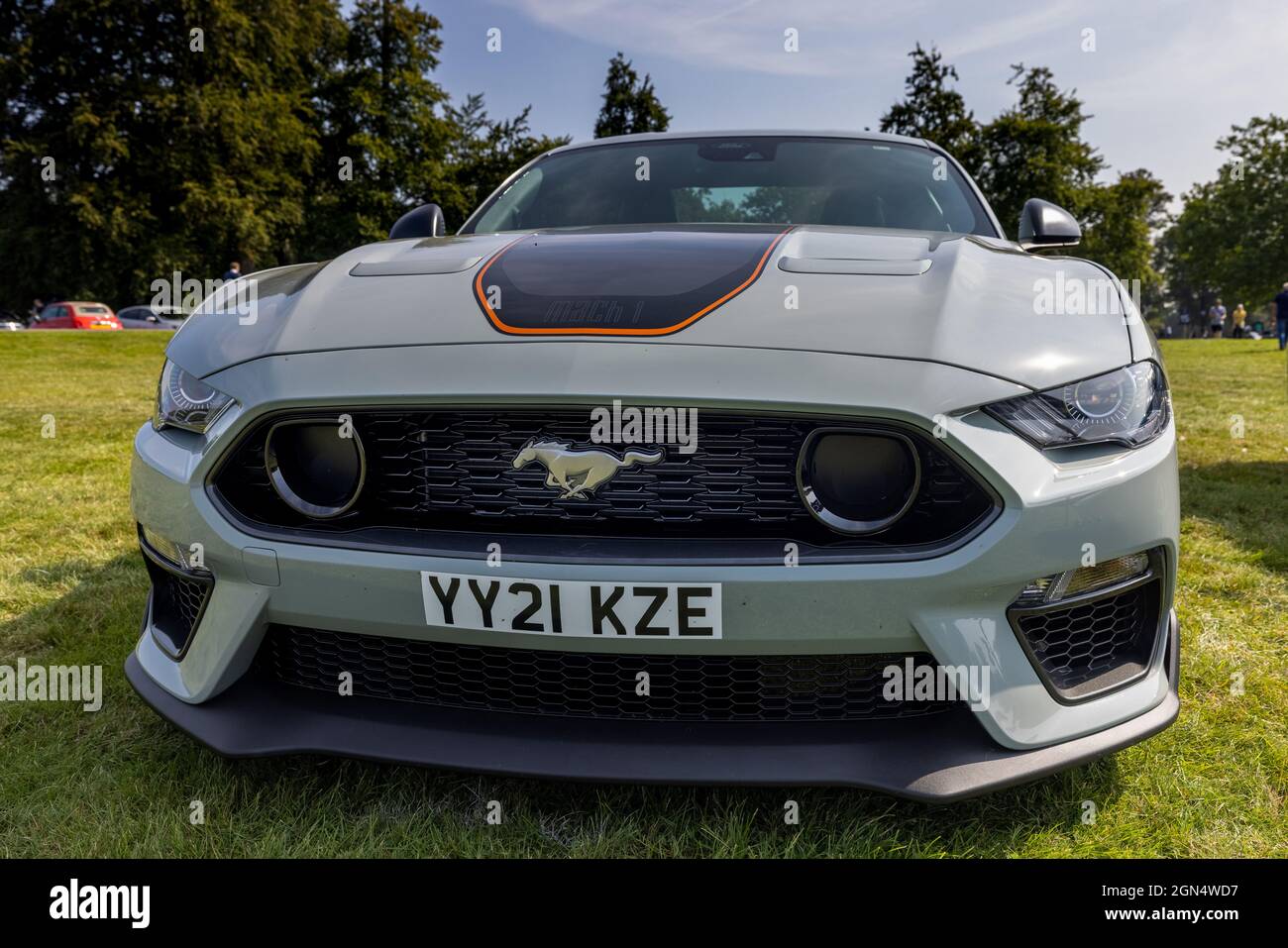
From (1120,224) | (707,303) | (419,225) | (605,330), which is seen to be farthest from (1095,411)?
(1120,224)

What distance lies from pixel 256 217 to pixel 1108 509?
28.2 m

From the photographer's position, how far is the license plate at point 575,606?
1353 millimetres

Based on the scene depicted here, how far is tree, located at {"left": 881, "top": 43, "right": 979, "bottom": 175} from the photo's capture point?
25.7m

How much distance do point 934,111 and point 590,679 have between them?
27.9 m

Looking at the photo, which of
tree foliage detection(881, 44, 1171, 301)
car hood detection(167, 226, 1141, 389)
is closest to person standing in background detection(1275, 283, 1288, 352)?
tree foliage detection(881, 44, 1171, 301)

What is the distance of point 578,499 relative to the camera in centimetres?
147

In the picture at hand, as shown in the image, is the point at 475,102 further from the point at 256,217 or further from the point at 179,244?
the point at 179,244

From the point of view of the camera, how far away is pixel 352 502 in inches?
60.1

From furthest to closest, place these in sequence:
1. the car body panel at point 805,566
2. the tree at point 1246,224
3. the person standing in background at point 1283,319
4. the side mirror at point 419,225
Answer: the tree at point 1246,224
the person standing in background at point 1283,319
the side mirror at point 419,225
the car body panel at point 805,566

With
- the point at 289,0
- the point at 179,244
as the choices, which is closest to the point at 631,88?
the point at 289,0

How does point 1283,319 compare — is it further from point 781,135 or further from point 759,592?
point 759,592

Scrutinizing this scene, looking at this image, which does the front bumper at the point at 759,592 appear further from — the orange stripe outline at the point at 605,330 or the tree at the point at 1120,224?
the tree at the point at 1120,224

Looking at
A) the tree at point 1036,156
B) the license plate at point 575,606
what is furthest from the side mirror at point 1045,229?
the tree at point 1036,156

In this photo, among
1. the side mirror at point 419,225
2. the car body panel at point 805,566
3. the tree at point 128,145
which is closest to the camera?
the car body panel at point 805,566
